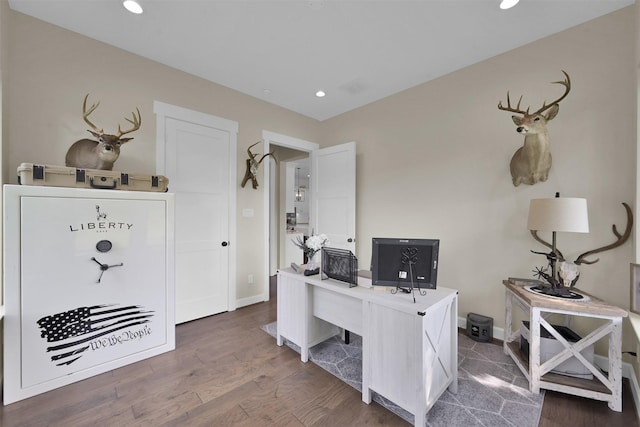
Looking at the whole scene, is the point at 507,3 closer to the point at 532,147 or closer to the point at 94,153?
the point at 532,147

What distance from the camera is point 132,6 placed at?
6.65 feet

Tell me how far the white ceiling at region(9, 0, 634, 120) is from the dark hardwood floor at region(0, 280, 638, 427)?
A: 298 centimetres

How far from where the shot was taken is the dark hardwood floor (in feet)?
5.29

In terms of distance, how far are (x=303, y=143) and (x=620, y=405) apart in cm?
418

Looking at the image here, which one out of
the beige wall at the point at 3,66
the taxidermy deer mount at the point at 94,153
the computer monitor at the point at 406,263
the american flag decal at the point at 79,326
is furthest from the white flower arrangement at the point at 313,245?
the beige wall at the point at 3,66

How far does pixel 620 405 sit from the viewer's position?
1.67 metres

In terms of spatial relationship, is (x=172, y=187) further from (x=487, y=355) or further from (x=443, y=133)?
(x=487, y=355)

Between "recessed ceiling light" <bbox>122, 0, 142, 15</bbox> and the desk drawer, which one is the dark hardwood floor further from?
"recessed ceiling light" <bbox>122, 0, 142, 15</bbox>

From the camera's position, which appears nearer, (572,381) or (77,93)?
(572,381)

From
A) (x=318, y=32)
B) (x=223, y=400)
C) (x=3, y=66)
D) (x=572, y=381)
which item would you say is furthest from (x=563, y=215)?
(x=3, y=66)

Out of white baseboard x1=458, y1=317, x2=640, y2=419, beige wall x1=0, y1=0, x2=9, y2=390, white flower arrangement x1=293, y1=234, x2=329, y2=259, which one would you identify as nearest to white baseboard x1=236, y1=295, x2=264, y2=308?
white flower arrangement x1=293, y1=234, x2=329, y2=259

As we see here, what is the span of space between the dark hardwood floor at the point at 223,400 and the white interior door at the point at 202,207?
866mm

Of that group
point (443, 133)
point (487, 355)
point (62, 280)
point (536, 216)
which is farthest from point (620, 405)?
point (62, 280)

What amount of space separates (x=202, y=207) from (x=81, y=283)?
1371 mm
